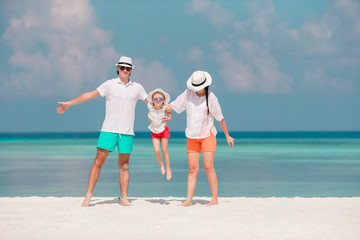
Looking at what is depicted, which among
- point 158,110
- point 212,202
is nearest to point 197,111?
point 158,110

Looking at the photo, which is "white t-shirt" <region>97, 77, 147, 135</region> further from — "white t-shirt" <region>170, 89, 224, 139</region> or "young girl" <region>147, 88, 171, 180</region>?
"white t-shirt" <region>170, 89, 224, 139</region>

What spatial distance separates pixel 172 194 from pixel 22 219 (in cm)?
536

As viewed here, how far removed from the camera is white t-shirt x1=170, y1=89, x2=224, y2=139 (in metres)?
7.17

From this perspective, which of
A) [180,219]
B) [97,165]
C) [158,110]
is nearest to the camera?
[180,219]

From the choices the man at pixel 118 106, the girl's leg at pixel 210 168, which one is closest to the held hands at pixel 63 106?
the man at pixel 118 106

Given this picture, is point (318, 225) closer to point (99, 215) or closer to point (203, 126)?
point (203, 126)

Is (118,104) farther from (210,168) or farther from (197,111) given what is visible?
(210,168)

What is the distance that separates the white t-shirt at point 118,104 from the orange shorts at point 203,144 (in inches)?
32.4

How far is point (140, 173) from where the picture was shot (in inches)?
655

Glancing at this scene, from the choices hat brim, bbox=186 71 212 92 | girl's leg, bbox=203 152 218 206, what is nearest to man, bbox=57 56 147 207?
hat brim, bbox=186 71 212 92

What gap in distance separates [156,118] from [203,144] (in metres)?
0.73

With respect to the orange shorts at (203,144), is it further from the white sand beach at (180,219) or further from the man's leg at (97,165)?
the man's leg at (97,165)

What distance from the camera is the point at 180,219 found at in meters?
6.29

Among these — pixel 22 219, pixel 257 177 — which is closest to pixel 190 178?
pixel 22 219
